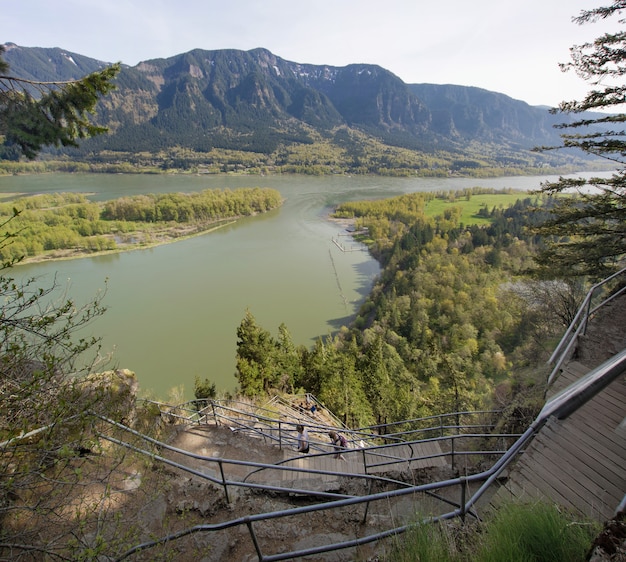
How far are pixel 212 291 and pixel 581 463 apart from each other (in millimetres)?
31354

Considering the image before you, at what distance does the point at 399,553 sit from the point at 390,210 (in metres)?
67.5

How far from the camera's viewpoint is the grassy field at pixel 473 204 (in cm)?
6434

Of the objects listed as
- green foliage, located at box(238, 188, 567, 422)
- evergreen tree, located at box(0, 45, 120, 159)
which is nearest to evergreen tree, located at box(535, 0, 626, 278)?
green foliage, located at box(238, 188, 567, 422)

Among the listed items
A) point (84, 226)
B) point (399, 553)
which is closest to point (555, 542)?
point (399, 553)

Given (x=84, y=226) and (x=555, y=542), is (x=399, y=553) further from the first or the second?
(x=84, y=226)

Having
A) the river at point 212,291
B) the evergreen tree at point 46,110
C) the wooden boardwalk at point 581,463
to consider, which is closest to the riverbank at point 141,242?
the river at point 212,291

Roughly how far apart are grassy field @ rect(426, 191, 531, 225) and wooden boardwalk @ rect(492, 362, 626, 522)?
62.1 metres

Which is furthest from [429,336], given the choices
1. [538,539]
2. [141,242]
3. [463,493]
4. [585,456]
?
[141,242]

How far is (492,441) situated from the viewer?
21.7 ft

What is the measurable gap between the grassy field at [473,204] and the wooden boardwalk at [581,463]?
62146 mm

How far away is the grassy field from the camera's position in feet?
211

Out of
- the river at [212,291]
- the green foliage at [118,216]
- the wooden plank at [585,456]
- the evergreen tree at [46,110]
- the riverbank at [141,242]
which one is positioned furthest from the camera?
the green foliage at [118,216]

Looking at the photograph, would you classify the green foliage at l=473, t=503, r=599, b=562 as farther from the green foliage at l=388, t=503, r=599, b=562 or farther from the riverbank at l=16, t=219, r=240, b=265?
the riverbank at l=16, t=219, r=240, b=265

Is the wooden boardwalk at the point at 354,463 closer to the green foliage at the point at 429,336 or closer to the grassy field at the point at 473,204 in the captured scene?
the green foliage at the point at 429,336
